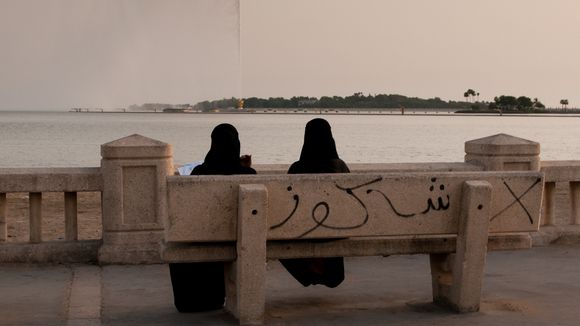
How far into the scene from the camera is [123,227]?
33.1 ft

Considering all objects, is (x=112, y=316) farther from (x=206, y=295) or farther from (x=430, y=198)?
(x=430, y=198)

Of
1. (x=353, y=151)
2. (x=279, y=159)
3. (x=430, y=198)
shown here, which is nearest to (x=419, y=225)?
(x=430, y=198)

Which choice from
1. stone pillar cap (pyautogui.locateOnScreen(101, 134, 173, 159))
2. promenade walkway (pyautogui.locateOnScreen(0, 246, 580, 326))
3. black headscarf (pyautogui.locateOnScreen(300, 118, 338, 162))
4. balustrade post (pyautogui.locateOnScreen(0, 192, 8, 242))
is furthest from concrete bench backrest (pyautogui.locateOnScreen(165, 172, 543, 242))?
balustrade post (pyautogui.locateOnScreen(0, 192, 8, 242))

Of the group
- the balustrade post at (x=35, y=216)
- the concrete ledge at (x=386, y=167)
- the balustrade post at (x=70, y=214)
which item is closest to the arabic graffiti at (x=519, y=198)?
the concrete ledge at (x=386, y=167)

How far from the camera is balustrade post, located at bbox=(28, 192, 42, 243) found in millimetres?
10156

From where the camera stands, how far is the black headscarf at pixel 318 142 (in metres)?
7.93

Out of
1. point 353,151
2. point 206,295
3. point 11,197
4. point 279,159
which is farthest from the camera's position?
point 353,151

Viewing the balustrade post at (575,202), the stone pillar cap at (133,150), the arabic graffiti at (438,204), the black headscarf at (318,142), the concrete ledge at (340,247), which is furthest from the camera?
the balustrade post at (575,202)

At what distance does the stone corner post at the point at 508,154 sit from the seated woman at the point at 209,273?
4.16 metres

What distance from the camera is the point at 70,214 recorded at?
10.3 meters

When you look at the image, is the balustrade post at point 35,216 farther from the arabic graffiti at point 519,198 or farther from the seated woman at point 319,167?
the arabic graffiti at point 519,198

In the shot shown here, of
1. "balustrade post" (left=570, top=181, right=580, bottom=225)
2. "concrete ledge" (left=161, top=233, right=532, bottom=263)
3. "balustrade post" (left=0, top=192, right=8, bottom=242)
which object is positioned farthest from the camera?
"balustrade post" (left=570, top=181, right=580, bottom=225)

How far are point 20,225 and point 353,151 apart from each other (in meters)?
65.4

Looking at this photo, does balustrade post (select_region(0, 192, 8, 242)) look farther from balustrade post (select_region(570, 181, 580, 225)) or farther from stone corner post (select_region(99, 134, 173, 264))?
balustrade post (select_region(570, 181, 580, 225))
